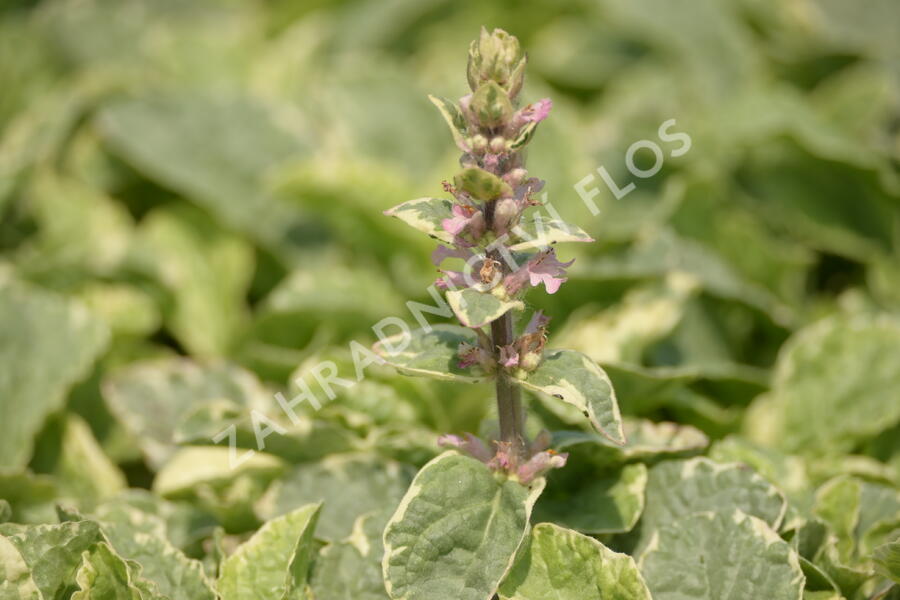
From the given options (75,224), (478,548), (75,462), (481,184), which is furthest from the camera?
(75,224)

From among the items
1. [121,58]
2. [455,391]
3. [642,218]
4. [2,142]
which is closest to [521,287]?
[455,391]

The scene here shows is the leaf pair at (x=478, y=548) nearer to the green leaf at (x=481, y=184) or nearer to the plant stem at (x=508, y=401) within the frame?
the plant stem at (x=508, y=401)

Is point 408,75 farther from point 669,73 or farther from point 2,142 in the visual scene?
Answer: point 2,142

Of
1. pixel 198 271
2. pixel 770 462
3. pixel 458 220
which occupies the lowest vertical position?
pixel 770 462

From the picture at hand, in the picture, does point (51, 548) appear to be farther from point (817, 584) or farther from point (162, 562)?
point (817, 584)

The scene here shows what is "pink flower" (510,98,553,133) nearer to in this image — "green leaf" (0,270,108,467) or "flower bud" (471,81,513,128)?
"flower bud" (471,81,513,128)

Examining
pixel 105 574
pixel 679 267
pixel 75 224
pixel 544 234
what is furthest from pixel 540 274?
pixel 75 224
